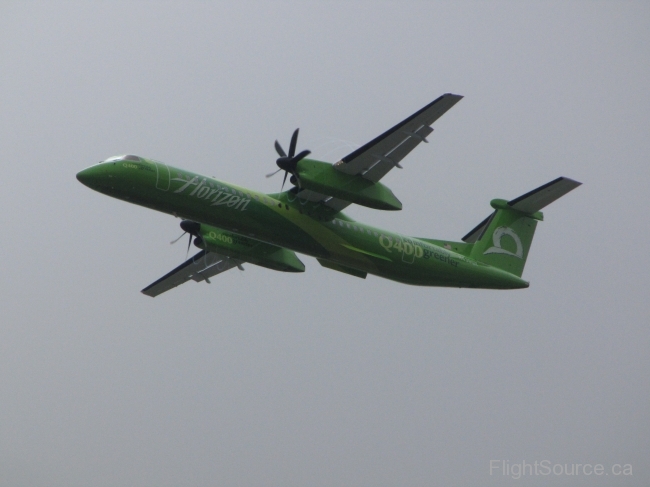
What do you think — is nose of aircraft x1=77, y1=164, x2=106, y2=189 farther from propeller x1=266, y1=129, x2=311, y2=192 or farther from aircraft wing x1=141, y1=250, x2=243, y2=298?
aircraft wing x1=141, y1=250, x2=243, y2=298

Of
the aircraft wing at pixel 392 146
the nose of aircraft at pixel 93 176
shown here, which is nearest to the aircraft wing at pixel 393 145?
the aircraft wing at pixel 392 146

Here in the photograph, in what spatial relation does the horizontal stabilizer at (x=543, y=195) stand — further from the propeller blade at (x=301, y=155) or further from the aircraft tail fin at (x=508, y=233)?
the propeller blade at (x=301, y=155)

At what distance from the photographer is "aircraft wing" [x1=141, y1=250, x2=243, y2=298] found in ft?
83.4

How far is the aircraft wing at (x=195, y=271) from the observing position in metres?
25.4

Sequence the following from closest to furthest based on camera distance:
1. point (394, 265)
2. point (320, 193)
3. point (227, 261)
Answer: point (320, 193) < point (394, 265) < point (227, 261)

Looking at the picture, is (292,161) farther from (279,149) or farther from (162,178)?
(162,178)

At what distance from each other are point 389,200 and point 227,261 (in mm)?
7171

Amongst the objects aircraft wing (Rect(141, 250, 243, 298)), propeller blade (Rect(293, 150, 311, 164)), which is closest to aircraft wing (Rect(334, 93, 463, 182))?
propeller blade (Rect(293, 150, 311, 164))

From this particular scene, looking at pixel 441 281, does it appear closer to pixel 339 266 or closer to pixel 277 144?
pixel 339 266

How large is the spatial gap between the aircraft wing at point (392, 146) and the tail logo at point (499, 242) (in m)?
5.09

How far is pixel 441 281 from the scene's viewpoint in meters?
22.8

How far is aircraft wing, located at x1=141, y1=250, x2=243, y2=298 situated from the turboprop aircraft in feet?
0.36

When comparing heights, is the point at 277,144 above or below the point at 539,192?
below

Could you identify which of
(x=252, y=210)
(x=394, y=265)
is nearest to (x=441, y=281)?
(x=394, y=265)
